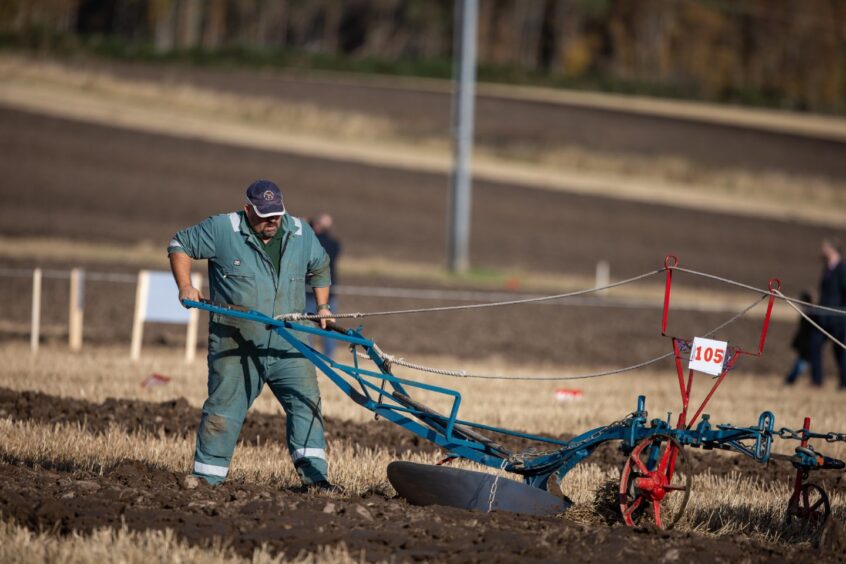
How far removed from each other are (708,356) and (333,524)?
2.73 m

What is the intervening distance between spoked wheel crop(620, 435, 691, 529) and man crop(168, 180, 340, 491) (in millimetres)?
2177

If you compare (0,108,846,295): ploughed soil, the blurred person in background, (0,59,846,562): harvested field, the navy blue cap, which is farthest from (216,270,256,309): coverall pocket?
(0,108,846,295): ploughed soil

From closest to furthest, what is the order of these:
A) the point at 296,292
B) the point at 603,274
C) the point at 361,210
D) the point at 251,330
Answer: the point at 251,330 < the point at 296,292 < the point at 603,274 < the point at 361,210

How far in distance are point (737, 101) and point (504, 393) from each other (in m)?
77.4

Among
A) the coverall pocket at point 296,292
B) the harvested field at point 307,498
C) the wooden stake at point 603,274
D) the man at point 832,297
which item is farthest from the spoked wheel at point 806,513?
the wooden stake at point 603,274

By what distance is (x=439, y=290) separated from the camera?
26.5 metres

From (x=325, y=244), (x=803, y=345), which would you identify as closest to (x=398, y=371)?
(x=325, y=244)

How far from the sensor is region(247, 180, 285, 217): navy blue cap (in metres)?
8.24

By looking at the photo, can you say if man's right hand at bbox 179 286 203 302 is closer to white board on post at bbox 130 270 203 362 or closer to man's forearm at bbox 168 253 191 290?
man's forearm at bbox 168 253 191 290

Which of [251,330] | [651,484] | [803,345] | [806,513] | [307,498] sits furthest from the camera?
[803,345]

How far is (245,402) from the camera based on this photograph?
8.39 meters

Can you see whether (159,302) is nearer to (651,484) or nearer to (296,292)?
(296,292)

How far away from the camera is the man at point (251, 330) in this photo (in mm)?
8297

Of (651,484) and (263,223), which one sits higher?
(263,223)
